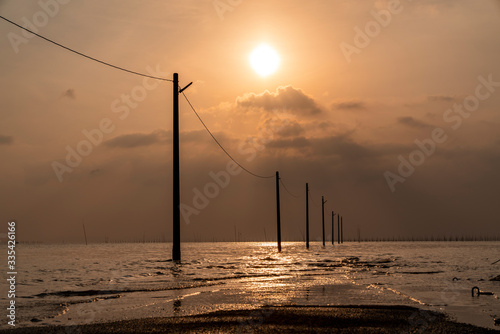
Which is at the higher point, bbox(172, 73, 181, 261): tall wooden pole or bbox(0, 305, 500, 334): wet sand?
bbox(172, 73, 181, 261): tall wooden pole

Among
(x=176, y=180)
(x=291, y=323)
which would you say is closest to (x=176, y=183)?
(x=176, y=180)

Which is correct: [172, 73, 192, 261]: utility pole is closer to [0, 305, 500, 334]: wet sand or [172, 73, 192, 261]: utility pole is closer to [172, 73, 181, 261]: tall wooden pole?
[172, 73, 181, 261]: tall wooden pole

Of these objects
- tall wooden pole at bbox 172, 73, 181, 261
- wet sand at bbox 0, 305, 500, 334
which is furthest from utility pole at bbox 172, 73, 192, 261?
wet sand at bbox 0, 305, 500, 334

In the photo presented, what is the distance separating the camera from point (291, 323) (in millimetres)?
8797

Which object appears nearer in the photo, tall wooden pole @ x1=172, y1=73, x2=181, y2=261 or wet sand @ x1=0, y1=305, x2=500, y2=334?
wet sand @ x1=0, y1=305, x2=500, y2=334

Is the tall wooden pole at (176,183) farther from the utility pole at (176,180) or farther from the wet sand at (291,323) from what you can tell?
the wet sand at (291,323)

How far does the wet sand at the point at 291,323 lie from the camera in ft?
26.8

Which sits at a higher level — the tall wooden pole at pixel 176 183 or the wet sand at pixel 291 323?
the tall wooden pole at pixel 176 183

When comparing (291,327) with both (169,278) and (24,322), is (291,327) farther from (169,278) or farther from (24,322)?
(169,278)

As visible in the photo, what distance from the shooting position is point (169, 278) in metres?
21.2

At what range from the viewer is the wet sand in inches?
322

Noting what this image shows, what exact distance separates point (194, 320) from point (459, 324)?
469cm

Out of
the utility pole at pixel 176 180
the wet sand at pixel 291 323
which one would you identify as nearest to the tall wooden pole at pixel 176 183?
the utility pole at pixel 176 180

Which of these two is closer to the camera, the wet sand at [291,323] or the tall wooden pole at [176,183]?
the wet sand at [291,323]
